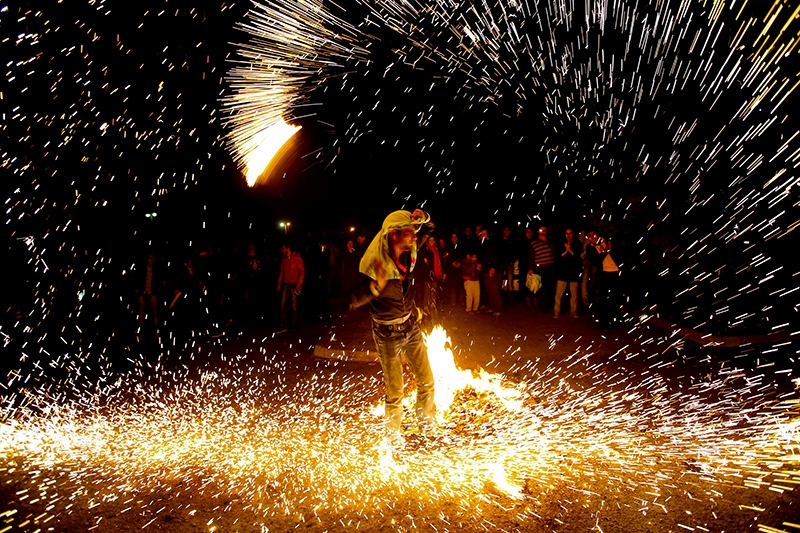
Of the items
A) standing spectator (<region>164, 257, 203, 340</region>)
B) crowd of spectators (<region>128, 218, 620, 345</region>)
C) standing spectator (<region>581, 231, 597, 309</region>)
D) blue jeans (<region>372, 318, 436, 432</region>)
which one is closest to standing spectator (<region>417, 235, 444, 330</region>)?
crowd of spectators (<region>128, 218, 620, 345</region>)

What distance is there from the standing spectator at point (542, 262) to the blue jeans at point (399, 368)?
6.76m

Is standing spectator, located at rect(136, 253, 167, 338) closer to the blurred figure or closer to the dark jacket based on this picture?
the blurred figure

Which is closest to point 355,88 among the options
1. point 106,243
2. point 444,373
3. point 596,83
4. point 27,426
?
point 596,83

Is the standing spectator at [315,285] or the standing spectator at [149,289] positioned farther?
the standing spectator at [315,285]

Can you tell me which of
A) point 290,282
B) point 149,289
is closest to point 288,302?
point 290,282

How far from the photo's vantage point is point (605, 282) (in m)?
8.77

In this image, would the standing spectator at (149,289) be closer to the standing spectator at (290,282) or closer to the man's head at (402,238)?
the standing spectator at (290,282)

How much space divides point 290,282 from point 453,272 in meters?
4.05

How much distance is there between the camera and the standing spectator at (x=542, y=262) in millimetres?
10469

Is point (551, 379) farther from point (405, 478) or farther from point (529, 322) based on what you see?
point (529, 322)

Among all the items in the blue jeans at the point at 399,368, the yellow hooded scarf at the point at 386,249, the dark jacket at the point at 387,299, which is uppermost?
the yellow hooded scarf at the point at 386,249

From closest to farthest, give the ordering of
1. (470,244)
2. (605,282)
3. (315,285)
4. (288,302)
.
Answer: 1. (605,282)
2. (288,302)
3. (315,285)
4. (470,244)

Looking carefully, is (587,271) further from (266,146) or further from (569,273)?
(266,146)

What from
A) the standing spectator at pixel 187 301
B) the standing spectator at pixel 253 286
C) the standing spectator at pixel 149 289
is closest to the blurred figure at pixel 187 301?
the standing spectator at pixel 187 301
